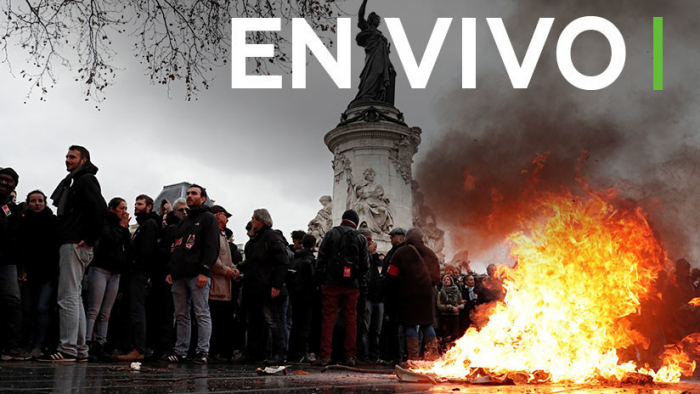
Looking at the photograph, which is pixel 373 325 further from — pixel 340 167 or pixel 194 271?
pixel 340 167

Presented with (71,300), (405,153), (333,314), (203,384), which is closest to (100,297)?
(71,300)

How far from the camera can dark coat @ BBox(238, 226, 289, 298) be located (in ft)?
26.5

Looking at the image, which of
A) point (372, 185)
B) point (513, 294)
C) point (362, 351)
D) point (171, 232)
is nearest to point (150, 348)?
point (171, 232)

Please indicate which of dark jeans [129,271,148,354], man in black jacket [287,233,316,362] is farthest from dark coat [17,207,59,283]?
man in black jacket [287,233,316,362]

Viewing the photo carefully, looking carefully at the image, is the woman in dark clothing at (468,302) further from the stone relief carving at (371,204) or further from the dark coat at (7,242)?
the dark coat at (7,242)

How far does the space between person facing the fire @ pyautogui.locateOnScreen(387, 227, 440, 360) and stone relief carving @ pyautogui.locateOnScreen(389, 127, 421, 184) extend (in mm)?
11796

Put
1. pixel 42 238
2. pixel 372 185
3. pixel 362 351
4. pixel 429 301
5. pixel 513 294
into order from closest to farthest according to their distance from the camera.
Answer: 1. pixel 513 294
2. pixel 42 238
3. pixel 429 301
4. pixel 362 351
5. pixel 372 185

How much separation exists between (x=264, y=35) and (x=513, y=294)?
3.58m

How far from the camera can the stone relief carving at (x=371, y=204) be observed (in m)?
18.9

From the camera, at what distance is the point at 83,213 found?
22.0 ft

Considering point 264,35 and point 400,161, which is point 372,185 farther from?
point 264,35

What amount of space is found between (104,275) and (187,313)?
999 mm

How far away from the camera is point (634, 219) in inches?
248

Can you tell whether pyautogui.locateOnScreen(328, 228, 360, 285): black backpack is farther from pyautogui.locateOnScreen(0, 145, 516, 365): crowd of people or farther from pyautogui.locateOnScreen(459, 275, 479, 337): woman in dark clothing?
pyautogui.locateOnScreen(459, 275, 479, 337): woman in dark clothing
